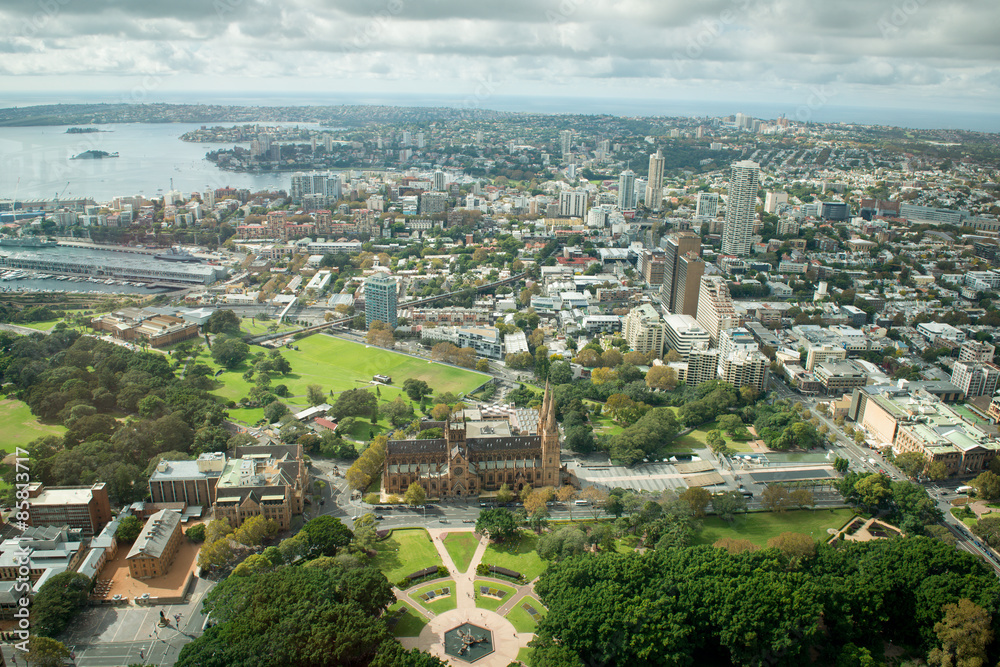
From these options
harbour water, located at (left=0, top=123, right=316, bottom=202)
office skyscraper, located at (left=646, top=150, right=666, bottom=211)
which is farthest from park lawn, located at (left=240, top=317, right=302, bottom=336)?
office skyscraper, located at (left=646, top=150, right=666, bottom=211)

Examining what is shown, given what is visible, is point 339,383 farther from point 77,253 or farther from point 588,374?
point 77,253

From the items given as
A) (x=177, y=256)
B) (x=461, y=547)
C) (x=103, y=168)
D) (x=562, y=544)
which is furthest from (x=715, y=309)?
(x=103, y=168)

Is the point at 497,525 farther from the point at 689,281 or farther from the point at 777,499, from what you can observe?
the point at 689,281

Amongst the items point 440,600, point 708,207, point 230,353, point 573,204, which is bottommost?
point 440,600

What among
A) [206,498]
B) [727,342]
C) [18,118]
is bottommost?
[206,498]

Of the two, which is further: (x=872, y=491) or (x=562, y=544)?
(x=872, y=491)

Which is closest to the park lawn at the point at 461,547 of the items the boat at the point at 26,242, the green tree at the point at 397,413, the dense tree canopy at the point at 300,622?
→ the dense tree canopy at the point at 300,622

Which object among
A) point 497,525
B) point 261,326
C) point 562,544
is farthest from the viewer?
point 261,326

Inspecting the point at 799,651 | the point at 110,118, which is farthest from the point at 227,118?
the point at 799,651
